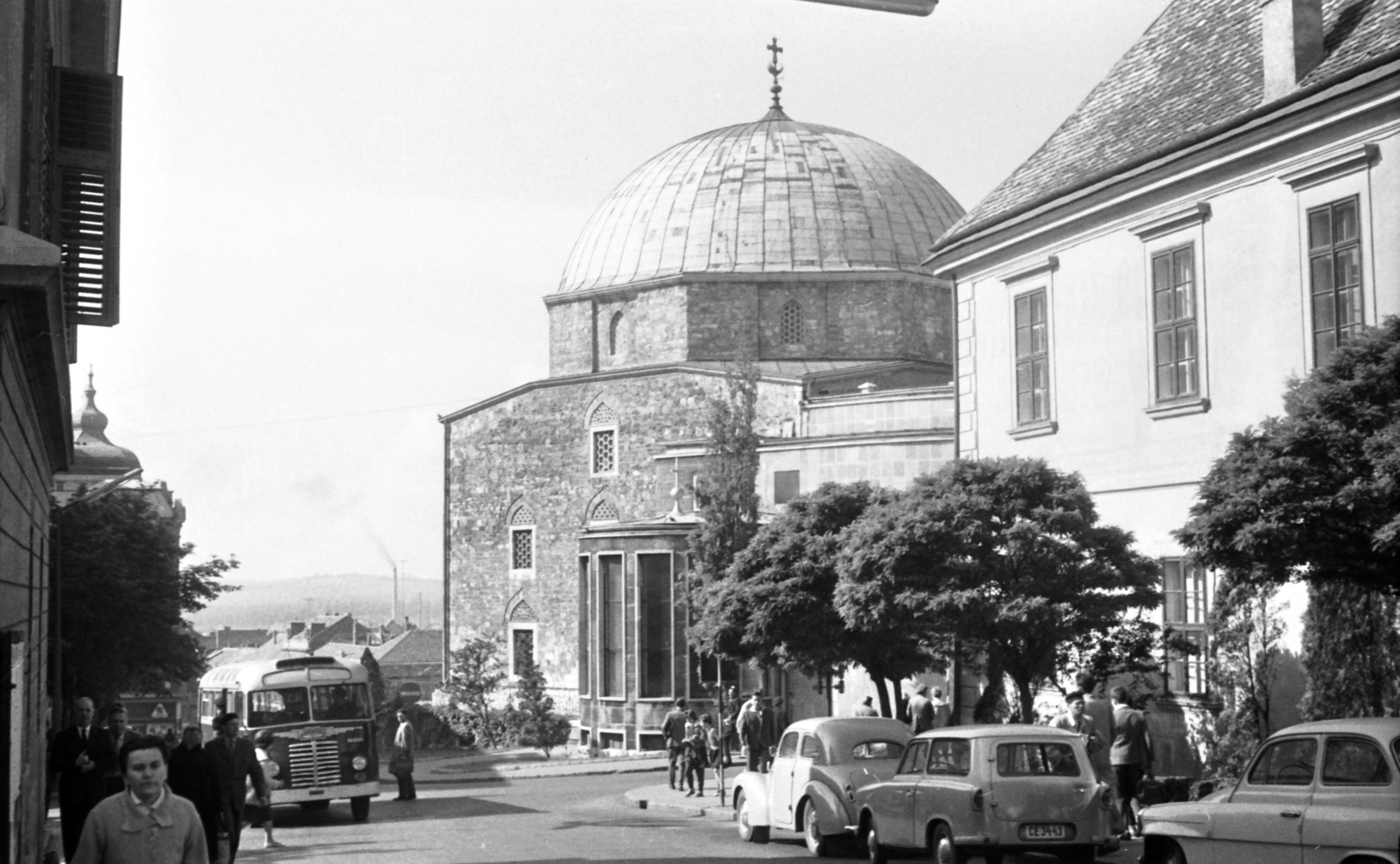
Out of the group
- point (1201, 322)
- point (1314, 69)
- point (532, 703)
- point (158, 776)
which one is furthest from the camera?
point (532, 703)

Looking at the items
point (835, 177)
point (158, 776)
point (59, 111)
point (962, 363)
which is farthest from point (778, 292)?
point (158, 776)

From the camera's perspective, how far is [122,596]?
3800 cm

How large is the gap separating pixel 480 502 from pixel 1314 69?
4342 centimetres

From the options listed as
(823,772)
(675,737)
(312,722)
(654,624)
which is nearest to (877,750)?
(823,772)

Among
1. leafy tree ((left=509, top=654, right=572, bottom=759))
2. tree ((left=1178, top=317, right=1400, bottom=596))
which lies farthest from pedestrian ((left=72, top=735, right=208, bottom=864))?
leafy tree ((left=509, top=654, right=572, bottom=759))

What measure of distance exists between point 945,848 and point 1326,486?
4.14m

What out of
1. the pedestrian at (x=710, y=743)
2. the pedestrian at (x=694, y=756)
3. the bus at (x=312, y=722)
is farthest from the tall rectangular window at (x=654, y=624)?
the bus at (x=312, y=722)

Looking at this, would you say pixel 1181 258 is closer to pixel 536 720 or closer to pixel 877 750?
pixel 877 750

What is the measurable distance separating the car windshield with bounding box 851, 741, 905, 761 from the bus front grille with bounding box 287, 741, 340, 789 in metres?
9.27

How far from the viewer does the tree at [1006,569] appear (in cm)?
1938

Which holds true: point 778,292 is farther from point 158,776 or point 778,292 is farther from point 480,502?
point 158,776

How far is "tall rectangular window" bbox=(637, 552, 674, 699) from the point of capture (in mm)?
45188

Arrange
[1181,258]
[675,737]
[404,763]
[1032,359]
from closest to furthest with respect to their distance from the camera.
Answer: [1181,258], [1032,359], [675,737], [404,763]

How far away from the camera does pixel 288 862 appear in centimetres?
1878
